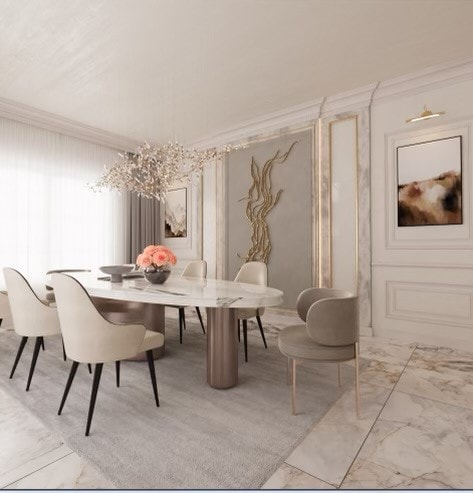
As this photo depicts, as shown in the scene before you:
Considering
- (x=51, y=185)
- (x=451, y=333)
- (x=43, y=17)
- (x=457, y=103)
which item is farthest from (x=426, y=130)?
(x=51, y=185)

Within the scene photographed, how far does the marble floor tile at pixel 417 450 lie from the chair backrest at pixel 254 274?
161cm

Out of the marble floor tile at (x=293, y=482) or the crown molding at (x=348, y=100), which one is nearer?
the marble floor tile at (x=293, y=482)

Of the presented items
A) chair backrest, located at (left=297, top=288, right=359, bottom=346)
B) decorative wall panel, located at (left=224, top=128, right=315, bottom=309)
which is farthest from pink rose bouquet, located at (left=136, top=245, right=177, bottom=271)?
decorative wall panel, located at (left=224, top=128, right=315, bottom=309)

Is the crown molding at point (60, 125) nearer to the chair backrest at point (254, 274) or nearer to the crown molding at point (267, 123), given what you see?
the crown molding at point (267, 123)

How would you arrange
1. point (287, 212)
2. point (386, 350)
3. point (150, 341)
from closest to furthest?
point (150, 341)
point (386, 350)
point (287, 212)

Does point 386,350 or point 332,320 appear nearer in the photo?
point 332,320

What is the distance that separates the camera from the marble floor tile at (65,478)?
1.46 m

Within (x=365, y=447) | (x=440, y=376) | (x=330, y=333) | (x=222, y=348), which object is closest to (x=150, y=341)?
(x=222, y=348)

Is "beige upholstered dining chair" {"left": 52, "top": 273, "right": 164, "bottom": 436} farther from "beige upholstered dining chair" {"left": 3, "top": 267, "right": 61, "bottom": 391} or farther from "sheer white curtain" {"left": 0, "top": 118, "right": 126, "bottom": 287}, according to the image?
"sheer white curtain" {"left": 0, "top": 118, "right": 126, "bottom": 287}

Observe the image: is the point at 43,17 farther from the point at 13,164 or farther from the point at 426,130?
the point at 426,130

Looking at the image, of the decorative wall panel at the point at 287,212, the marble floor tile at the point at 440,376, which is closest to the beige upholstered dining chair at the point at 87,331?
the marble floor tile at the point at 440,376

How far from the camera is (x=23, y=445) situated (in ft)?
5.82

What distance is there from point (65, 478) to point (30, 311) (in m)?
1.41

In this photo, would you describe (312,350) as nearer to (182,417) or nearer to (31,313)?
(182,417)
